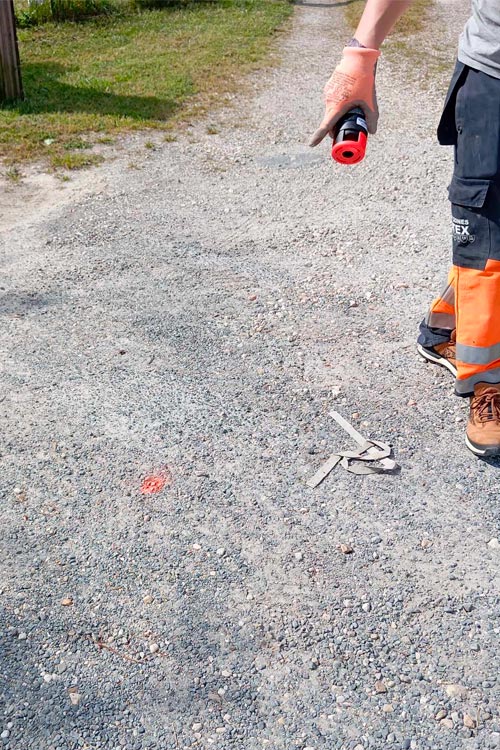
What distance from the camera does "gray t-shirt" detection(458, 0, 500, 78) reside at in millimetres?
2955

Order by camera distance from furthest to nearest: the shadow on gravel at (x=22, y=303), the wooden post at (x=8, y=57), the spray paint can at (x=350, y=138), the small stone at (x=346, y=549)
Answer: the wooden post at (x=8, y=57)
the shadow on gravel at (x=22, y=303)
the spray paint can at (x=350, y=138)
the small stone at (x=346, y=549)

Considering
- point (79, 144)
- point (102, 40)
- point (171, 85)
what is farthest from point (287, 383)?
point (102, 40)

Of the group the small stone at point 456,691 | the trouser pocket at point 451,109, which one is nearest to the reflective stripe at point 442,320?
the trouser pocket at point 451,109

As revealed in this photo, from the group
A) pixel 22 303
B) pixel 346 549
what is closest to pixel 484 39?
pixel 346 549

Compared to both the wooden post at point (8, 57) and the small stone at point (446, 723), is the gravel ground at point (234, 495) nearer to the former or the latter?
the small stone at point (446, 723)

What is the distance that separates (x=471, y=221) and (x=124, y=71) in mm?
6426

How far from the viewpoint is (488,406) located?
130 inches

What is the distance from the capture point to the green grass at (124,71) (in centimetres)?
687

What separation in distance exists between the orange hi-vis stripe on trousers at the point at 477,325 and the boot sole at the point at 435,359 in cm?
34

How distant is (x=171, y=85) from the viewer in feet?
26.8

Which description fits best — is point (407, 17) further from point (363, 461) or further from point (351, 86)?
point (363, 461)

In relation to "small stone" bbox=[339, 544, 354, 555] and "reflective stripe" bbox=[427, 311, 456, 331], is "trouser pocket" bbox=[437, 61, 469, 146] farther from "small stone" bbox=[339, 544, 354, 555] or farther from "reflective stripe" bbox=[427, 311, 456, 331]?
"small stone" bbox=[339, 544, 354, 555]

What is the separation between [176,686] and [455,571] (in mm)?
999

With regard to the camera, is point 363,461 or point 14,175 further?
point 14,175
